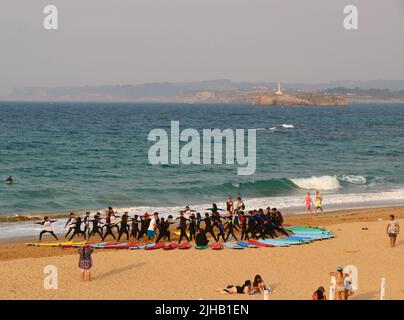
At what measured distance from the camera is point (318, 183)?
45.6m

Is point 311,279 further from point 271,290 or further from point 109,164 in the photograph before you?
point 109,164

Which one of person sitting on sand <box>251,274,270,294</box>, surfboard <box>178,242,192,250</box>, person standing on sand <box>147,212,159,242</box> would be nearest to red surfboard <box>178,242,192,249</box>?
surfboard <box>178,242,192,250</box>

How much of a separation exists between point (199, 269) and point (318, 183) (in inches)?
1064

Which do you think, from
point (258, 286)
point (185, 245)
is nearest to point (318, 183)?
point (185, 245)

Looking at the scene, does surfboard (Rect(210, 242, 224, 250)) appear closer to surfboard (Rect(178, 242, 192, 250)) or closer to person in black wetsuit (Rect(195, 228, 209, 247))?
person in black wetsuit (Rect(195, 228, 209, 247))

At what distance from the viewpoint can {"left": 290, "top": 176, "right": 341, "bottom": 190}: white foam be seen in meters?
44.6

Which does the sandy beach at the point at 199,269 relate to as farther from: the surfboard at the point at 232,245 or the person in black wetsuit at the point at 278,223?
the person in black wetsuit at the point at 278,223

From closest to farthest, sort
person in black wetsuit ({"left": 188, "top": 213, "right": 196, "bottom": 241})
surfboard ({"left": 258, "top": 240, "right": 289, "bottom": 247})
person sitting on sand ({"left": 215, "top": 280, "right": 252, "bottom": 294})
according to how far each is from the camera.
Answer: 1. person sitting on sand ({"left": 215, "top": 280, "right": 252, "bottom": 294})
2. surfboard ({"left": 258, "top": 240, "right": 289, "bottom": 247})
3. person in black wetsuit ({"left": 188, "top": 213, "right": 196, "bottom": 241})

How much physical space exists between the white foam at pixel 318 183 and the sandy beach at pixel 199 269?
61.8 feet

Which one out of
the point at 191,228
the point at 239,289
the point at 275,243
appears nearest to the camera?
the point at 239,289

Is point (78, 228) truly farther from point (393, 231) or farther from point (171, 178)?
point (171, 178)

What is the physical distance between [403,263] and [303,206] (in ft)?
49.1

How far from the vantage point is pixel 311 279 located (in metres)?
19.0

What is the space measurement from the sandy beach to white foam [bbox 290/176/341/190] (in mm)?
18835
